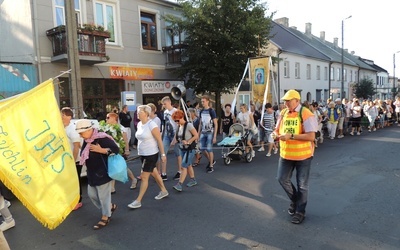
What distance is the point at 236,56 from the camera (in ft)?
47.8

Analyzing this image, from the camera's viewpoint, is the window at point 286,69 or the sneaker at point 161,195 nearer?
the sneaker at point 161,195

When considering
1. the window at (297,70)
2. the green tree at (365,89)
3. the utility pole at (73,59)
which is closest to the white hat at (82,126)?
the utility pole at (73,59)

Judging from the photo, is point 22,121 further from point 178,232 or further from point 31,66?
point 31,66

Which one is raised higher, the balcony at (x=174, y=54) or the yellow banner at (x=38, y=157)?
the balcony at (x=174, y=54)

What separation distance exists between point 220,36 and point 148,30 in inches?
161

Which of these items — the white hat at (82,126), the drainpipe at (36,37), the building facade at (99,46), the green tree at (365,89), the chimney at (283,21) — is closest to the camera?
the white hat at (82,126)

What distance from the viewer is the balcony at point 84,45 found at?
37.7 ft

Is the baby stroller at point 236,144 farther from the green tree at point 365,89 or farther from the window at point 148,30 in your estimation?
the green tree at point 365,89

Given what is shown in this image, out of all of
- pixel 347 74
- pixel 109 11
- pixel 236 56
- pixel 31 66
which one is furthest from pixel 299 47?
pixel 31 66

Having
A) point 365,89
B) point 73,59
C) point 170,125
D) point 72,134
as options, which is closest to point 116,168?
point 72,134

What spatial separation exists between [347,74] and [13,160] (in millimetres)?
45977

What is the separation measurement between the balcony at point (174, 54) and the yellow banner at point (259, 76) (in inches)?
235

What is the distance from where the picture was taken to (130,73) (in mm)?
14727

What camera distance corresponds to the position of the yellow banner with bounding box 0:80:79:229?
3146mm
